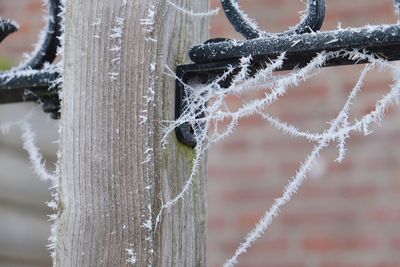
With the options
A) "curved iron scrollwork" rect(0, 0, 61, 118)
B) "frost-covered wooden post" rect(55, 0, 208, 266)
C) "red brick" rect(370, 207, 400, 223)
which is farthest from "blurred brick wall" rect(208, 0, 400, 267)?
"frost-covered wooden post" rect(55, 0, 208, 266)

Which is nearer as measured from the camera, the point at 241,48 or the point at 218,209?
the point at 241,48

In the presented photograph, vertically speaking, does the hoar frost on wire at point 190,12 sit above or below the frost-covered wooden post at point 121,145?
above

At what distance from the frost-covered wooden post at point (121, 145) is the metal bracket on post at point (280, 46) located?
2 centimetres

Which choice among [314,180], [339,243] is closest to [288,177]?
[314,180]

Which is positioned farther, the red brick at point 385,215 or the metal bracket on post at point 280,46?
the red brick at point 385,215

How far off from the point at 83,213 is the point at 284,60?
1.08ft

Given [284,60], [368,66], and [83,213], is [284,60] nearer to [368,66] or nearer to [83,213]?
[368,66]

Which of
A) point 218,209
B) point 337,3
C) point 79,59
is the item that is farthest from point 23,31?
point 79,59

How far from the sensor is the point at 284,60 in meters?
0.95

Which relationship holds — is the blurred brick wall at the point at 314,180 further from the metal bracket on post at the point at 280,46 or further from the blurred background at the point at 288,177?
the metal bracket on post at the point at 280,46

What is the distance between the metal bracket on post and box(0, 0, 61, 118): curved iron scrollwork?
0.92 feet

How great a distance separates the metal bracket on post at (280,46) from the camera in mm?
882

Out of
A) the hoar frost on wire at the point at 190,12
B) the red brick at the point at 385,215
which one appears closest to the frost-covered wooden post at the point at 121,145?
the hoar frost on wire at the point at 190,12

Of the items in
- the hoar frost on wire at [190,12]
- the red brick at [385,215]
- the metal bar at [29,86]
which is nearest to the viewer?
the hoar frost on wire at [190,12]
